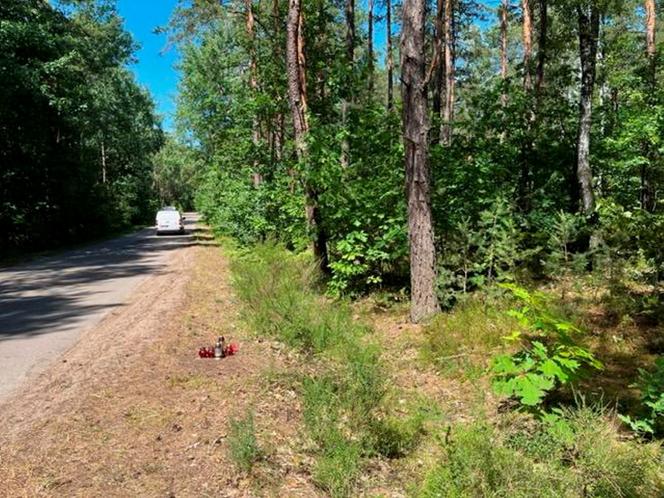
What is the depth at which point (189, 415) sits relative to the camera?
437 centimetres

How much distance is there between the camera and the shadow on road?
8.14m

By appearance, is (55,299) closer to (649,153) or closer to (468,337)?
(468,337)

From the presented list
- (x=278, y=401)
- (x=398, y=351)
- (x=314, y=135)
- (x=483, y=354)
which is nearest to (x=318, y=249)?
(x=314, y=135)

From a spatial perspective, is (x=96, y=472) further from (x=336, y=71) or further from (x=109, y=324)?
(x=336, y=71)

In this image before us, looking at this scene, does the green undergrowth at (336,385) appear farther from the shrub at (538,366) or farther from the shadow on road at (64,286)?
the shadow on road at (64,286)

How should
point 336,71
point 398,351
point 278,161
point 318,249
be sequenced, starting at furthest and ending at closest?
point 278,161 < point 336,71 < point 318,249 < point 398,351

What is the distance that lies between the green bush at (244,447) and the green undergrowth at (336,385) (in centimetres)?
46

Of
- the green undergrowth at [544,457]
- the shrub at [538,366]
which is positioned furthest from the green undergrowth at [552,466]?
the shrub at [538,366]

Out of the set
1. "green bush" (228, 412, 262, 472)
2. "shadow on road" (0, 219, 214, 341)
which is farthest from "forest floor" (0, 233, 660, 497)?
"shadow on road" (0, 219, 214, 341)

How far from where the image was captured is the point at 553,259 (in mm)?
7648

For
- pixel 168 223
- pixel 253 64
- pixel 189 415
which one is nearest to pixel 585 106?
pixel 189 415

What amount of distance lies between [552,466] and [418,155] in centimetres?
498

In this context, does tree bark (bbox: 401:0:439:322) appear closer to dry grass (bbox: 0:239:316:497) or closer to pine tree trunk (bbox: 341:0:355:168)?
pine tree trunk (bbox: 341:0:355:168)

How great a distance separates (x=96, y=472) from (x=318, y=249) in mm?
7413
